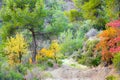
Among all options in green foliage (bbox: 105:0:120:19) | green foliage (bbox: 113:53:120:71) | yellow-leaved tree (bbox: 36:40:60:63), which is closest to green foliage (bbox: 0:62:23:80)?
green foliage (bbox: 113:53:120:71)

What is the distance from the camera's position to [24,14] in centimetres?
2617

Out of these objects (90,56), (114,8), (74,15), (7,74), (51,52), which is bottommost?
(90,56)

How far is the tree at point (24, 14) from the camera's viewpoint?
26.2 m

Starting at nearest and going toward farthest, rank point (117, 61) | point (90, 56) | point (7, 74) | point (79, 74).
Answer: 1. point (7, 74)
2. point (117, 61)
3. point (79, 74)
4. point (90, 56)

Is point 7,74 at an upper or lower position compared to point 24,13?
lower

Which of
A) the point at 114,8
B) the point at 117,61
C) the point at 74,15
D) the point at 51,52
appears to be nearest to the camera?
the point at 117,61

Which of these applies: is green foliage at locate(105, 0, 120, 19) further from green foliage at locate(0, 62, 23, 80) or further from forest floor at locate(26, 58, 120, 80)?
green foliage at locate(0, 62, 23, 80)

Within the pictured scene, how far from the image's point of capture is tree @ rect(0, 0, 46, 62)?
26234mm

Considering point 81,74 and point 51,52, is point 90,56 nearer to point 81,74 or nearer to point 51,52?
point 51,52

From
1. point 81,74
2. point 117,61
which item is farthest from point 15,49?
point 117,61

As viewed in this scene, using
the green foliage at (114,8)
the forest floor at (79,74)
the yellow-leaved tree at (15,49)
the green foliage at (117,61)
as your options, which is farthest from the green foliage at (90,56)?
the yellow-leaved tree at (15,49)

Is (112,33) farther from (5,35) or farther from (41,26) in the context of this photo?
(5,35)

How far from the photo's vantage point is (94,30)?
3228 cm

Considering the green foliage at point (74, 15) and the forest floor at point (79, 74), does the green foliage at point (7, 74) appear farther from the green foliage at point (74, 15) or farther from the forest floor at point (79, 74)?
the green foliage at point (74, 15)
